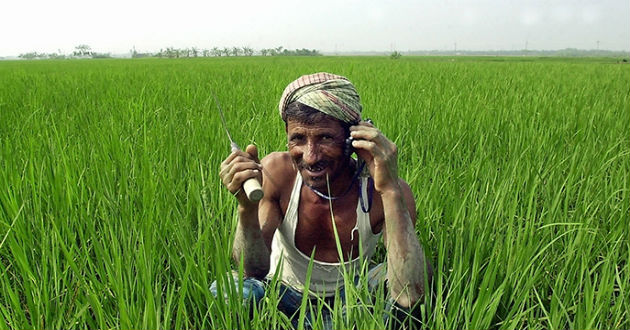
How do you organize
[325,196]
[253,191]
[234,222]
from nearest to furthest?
[253,191] → [325,196] → [234,222]

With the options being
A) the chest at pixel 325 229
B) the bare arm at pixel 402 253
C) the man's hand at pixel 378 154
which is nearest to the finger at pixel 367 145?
the man's hand at pixel 378 154

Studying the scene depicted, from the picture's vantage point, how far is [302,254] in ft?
3.56

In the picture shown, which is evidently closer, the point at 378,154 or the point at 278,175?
the point at 378,154

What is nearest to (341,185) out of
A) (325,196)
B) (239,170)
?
(325,196)

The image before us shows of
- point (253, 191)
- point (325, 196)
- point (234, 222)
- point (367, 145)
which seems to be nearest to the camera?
point (253, 191)

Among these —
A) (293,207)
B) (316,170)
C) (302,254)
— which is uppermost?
(316,170)

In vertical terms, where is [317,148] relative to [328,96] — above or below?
below

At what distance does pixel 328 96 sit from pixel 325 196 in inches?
9.0

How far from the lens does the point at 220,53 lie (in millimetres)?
74375

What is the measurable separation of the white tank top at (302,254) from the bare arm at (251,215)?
0.04m

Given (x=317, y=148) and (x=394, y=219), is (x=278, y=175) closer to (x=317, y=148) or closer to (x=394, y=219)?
(x=317, y=148)

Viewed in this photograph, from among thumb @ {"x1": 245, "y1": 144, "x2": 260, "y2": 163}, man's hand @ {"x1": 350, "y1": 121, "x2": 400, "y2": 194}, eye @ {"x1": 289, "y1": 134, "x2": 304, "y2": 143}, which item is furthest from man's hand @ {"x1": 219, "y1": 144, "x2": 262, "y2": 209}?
man's hand @ {"x1": 350, "y1": 121, "x2": 400, "y2": 194}

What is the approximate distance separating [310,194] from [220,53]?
77.3m

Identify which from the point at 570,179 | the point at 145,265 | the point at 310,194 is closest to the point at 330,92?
the point at 310,194
